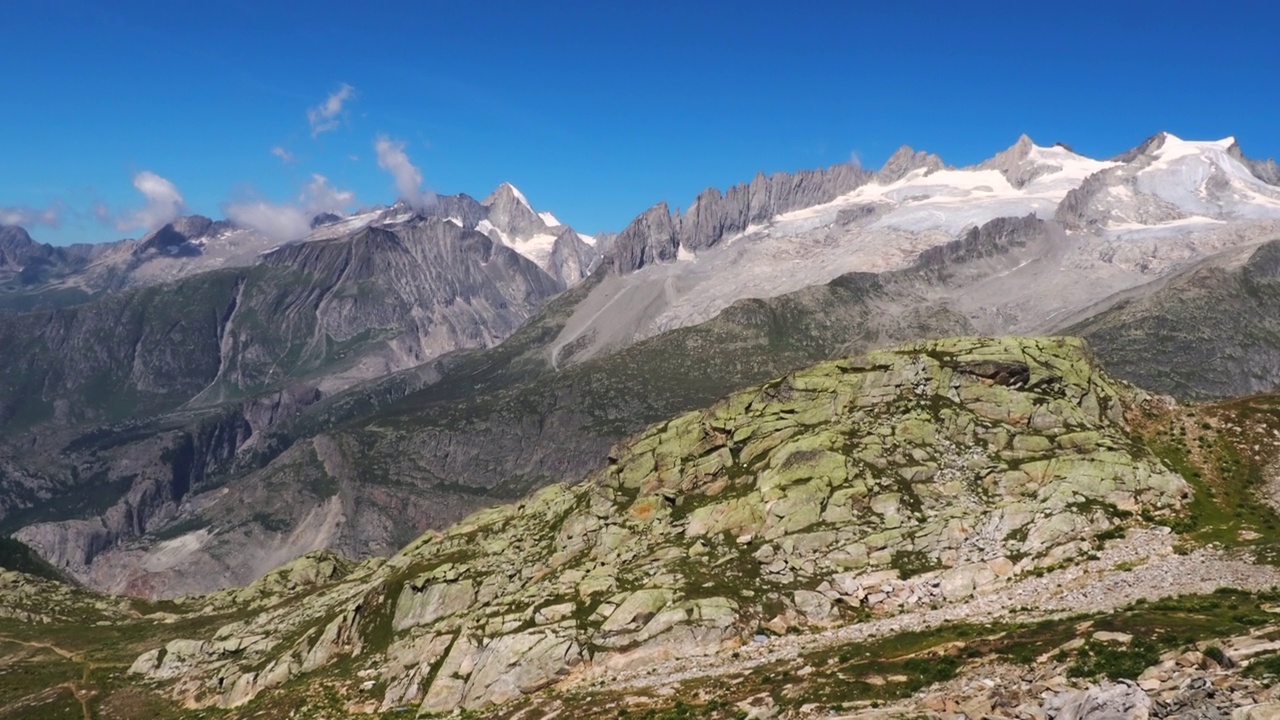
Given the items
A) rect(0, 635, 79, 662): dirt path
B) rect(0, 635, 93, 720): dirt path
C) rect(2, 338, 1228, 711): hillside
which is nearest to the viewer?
rect(2, 338, 1228, 711): hillside

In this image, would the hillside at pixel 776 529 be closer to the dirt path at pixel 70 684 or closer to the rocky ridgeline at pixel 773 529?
the rocky ridgeline at pixel 773 529

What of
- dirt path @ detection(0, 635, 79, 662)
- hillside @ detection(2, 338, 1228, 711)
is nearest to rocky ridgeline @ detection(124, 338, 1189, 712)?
hillside @ detection(2, 338, 1228, 711)

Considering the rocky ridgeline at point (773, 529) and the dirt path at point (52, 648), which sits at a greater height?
the rocky ridgeline at point (773, 529)

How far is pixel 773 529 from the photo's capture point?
238 feet

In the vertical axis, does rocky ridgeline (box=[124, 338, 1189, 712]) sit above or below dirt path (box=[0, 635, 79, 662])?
above

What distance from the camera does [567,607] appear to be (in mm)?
67312

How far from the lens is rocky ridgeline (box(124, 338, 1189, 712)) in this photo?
63531mm

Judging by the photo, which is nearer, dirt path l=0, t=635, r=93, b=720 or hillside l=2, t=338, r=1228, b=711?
hillside l=2, t=338, r=1228, b=711

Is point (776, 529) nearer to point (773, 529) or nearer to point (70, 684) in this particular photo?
point (773, 529)

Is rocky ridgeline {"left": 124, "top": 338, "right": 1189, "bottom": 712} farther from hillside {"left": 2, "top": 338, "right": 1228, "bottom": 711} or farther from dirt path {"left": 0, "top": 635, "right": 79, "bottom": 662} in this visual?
dirt path {"left": 0, "top": 635, "right": 79, "bottom": 662}

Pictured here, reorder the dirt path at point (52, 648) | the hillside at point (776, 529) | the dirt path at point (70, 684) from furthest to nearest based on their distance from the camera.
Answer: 1. the dirt path at point (52, 648)
2. the dirt path at point (70, 684)
3. the hillside at point (776, 529)

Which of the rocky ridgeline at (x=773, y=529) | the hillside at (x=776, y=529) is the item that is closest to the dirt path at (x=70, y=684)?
the hillside at (x=776, y=529)

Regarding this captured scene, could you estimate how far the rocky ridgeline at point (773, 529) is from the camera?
2501 inches

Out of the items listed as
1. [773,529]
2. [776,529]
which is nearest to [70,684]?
[773,529]
